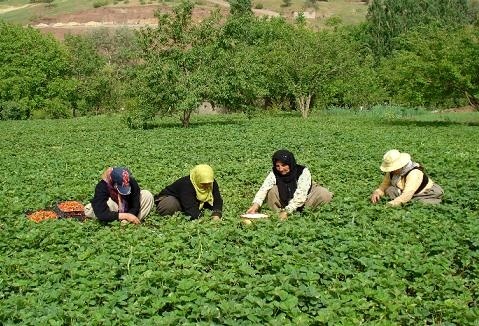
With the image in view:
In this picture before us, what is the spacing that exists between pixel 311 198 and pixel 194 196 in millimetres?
1753

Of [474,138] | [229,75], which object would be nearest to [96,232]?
[474,138]

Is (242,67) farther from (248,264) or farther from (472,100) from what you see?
(248,264)

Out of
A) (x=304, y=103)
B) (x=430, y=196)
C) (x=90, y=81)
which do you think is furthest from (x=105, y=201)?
(x=90, y=81)

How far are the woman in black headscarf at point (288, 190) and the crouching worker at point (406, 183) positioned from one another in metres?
0.97

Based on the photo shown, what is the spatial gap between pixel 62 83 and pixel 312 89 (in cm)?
2456

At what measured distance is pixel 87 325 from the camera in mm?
4504

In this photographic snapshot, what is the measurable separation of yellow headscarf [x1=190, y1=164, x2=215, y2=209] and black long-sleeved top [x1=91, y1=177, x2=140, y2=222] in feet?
2.74

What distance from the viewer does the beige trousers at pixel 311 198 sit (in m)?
8.70

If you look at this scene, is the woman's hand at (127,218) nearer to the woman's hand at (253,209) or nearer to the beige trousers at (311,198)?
the woman's hand at (253,209)

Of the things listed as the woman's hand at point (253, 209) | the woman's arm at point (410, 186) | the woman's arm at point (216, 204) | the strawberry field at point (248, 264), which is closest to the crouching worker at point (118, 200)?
the strawberry field at point (248, 264)

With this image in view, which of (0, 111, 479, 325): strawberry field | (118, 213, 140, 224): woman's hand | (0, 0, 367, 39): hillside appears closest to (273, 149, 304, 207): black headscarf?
(0, 111, 479, 325): strawberry field

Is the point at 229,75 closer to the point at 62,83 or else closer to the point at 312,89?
the point at 312,89

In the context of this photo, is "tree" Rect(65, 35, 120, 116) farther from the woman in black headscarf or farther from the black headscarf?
the black headscarf

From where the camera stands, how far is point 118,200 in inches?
326
